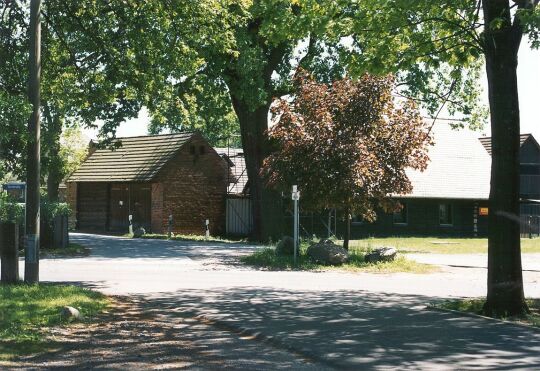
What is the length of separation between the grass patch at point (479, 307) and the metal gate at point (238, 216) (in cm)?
2782

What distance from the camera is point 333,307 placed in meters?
12.1

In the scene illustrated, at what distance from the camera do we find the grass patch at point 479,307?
424 inches

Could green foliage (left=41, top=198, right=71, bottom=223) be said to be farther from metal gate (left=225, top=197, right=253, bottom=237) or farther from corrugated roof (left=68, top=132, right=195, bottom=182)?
metal gate (left=225, top=197, right=253, bottom=237)

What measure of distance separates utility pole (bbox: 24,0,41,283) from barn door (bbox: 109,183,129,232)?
2721 cm

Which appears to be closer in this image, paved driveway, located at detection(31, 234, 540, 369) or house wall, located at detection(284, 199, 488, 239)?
paved driveway, located at detection(31, 234, 540, 369)

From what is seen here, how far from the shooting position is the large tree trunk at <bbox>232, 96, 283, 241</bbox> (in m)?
31.8

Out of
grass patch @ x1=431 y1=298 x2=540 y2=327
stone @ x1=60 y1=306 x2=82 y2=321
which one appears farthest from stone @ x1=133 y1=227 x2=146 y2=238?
stone @ x1=60 y1=306 x2=82 y2=321

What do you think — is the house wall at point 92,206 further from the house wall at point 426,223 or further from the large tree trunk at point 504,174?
the large tree trunk at point 504,174

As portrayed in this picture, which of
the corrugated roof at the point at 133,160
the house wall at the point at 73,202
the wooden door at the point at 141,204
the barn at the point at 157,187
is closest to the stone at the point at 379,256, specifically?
the barn at the point at 157,187

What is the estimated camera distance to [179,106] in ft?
62.5

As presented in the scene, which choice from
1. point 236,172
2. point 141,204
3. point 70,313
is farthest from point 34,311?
point 236,172

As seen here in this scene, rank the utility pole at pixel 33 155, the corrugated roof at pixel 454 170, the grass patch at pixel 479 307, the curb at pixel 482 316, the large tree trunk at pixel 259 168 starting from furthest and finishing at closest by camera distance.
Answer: the corrugated roof at pixel 454 170, the large tree trunk at pixel 259 168, the utility pole at pixel 33 155, the grass patch at pixel 479 307, the curb at pixel 482 316

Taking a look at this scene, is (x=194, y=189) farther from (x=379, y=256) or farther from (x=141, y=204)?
(x=379, y=256)

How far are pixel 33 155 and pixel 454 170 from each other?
3493 cm
